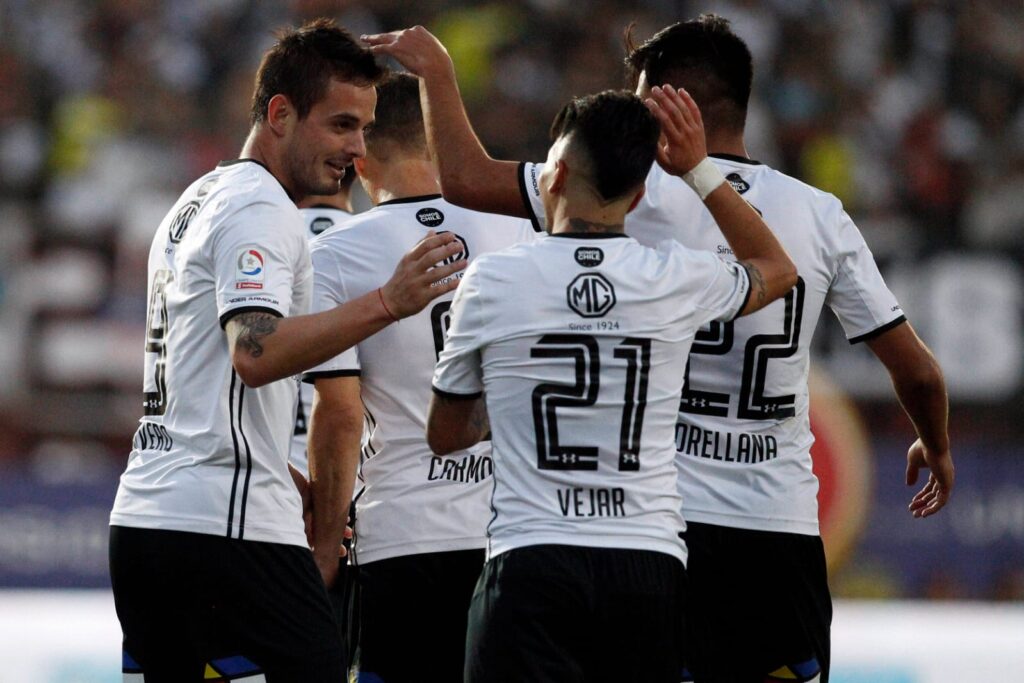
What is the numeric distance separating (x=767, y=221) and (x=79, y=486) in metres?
7.12

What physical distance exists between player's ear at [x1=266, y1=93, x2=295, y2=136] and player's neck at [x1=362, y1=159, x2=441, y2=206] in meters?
0.78

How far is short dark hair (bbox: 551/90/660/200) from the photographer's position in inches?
147

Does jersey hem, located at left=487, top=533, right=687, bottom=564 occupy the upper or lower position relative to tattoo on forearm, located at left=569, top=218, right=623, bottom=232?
lower

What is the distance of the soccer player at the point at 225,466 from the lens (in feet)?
12.3

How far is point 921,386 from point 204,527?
7.04 ft

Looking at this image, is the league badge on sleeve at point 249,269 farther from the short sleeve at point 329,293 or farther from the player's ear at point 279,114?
the short sleeve at point 329,293

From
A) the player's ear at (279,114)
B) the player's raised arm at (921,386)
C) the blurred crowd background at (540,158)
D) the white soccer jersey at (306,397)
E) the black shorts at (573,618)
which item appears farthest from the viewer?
the blurred crowd background at (540,158)

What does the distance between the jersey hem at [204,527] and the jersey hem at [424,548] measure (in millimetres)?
721

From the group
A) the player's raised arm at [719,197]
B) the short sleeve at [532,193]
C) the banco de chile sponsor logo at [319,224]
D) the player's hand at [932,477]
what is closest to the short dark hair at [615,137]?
the player's raised arm at [719,197]

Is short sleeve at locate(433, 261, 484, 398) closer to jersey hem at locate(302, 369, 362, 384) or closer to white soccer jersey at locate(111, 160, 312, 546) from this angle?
white soccer jersey at locate(111, 160, 312, 546)

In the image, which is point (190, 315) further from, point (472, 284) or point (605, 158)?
point (605, 158)

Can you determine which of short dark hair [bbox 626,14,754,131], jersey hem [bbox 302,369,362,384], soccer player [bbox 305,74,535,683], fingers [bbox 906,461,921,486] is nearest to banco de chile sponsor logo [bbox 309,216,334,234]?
soccer player [bbox 305,74,535,683]

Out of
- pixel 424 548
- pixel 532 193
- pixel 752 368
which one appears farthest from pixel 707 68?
pixel 424 548

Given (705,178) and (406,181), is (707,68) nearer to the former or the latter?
(705,178)
